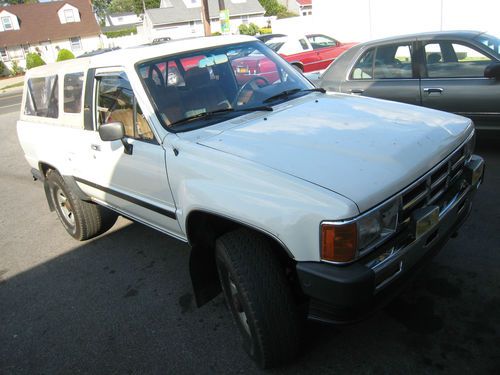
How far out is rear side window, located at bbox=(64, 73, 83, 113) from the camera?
3.96 m

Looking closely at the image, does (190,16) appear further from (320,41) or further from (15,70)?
(320,41)

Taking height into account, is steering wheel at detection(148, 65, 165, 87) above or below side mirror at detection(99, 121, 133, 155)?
above

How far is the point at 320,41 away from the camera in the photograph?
13.4 metres

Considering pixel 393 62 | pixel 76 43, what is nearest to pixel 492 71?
pixel 393 62

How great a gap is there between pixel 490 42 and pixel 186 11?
5372 centimetres

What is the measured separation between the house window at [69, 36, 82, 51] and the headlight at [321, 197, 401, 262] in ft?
182

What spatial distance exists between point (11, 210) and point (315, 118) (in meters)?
5.01

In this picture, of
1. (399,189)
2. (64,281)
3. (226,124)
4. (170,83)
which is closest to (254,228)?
(399,189)

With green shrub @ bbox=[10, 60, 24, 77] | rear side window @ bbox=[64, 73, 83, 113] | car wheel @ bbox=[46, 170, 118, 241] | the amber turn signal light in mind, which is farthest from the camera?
green shrub @ bbox=[10, 60, 24, 77]

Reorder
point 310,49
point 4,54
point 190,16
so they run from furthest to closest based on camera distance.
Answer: point 190,16
point 4,54
point 310,49


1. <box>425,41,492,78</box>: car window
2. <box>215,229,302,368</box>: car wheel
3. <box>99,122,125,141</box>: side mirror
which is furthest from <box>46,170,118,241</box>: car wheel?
<box>425,41,492,78</box>: car window

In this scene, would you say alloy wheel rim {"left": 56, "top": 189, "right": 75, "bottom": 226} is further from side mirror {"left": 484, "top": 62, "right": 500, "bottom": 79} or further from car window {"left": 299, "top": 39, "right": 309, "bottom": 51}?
car window {"left": 299, "top": 39, "right": 309, "bottom": 51}

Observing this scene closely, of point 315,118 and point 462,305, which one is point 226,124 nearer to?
point 315,118

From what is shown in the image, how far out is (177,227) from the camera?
3189mm
